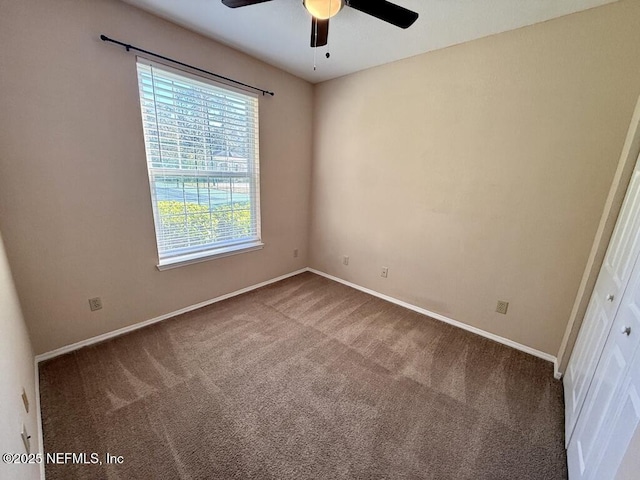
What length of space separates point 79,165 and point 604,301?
3.39 metres

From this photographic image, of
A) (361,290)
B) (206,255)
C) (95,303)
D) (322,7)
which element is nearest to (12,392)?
(95,303)

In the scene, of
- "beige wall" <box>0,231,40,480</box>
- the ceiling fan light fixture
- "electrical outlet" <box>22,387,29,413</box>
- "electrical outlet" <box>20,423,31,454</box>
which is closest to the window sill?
"beige wall" <box>0,231,40,480</box>

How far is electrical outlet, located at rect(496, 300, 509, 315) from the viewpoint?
2.20 m

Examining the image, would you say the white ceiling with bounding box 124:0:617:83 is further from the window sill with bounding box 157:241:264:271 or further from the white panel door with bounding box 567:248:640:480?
the window sill with bounding box 157:241:264:271

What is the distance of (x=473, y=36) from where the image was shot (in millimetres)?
2000

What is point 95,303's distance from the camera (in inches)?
78.7

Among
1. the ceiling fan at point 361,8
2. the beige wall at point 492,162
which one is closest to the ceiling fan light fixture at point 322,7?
the ceiling fan at point 361,8

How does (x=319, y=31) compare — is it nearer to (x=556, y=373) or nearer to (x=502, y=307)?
(x=502, y=307)

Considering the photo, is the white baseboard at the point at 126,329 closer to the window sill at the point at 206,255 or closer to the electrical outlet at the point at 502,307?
the window sill at the point at 206,255

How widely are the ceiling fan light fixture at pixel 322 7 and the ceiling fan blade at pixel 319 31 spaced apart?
0.10 m

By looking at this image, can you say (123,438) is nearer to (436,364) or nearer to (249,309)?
(249,309)

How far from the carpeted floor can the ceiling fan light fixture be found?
2239mm

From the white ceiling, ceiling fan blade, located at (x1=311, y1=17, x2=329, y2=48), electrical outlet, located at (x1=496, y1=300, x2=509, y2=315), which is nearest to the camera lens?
ceiling fan blade, located at (x1=311, y1=17, x2=329, y2=48)

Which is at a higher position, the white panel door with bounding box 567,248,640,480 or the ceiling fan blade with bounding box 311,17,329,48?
the ceiling fan blade with bounding box 311,17,329,48
